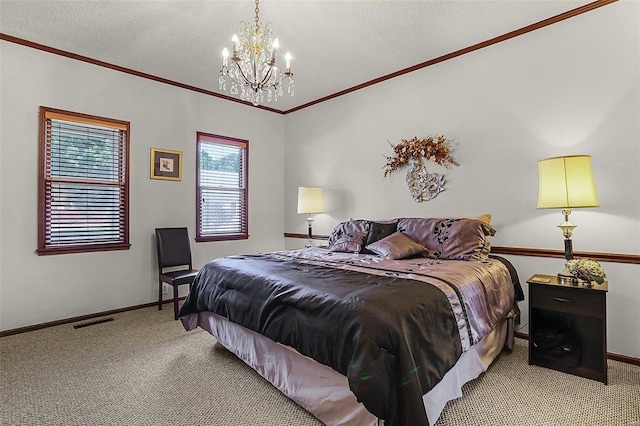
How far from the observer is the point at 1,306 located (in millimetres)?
3125

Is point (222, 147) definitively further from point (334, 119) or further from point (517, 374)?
point (517, 374)

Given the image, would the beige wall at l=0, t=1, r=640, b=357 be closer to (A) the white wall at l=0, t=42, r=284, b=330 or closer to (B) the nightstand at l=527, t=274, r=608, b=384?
(A) the white wall at l=0, t=42, r=284, b=330

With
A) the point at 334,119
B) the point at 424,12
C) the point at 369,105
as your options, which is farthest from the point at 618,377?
the point at 334,119

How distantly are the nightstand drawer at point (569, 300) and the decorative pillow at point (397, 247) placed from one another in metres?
0.94

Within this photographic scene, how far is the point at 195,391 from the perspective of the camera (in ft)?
7.12

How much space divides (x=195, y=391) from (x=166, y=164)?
115 inches

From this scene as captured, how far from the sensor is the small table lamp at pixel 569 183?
2.35m

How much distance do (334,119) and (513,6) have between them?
2453 mm

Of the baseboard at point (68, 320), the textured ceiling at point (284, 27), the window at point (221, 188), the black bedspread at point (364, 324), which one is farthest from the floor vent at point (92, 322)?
the textured ceiling at point (284, 27)

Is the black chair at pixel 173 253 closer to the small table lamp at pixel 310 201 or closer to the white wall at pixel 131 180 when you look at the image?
the white wall at pixel 131 180

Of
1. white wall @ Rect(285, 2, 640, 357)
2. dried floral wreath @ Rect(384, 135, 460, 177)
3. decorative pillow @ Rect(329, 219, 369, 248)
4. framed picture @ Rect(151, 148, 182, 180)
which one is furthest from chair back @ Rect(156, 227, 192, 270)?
dried floral wreath @ Rect(384, 135, 460, 177)

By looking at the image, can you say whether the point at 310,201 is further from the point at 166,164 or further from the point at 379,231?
the point at 166,164

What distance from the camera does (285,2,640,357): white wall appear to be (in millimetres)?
2566

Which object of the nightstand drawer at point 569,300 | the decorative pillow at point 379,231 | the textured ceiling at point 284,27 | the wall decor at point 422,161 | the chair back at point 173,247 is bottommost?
the nightstand drawer at point 569,300
